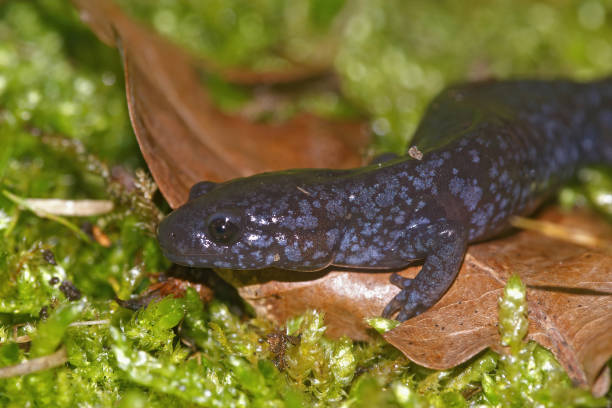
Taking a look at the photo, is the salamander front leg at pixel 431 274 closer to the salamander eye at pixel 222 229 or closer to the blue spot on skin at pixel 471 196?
the blue spot on skin at pixel 471 196

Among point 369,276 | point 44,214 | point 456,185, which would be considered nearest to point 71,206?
point 44,214

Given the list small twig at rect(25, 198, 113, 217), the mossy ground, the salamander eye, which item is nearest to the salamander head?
the salamander eye

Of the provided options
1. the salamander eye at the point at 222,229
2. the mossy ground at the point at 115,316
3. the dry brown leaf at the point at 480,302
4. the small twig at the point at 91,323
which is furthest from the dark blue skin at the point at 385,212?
the small twig at the point at 91,323

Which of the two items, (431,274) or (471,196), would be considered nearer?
(431,274)

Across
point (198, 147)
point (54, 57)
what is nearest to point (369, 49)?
point (198, 147)

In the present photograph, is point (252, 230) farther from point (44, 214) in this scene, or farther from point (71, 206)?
point (44, 214)
